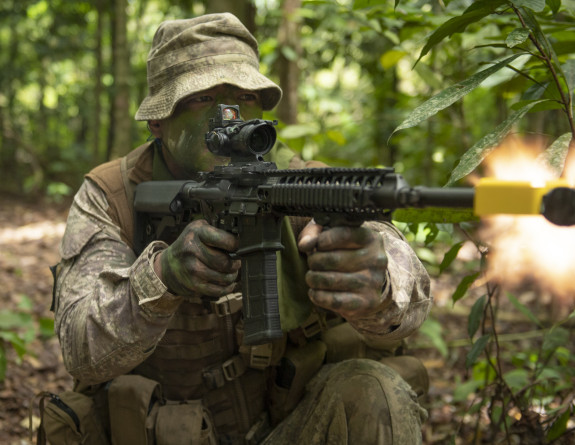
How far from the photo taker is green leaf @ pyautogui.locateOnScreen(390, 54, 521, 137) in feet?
6.02

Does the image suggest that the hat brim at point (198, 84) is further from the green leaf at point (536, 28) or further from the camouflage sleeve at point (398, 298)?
the green leaf at point (536, 28)

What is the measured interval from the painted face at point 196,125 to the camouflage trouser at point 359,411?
1.17 meters

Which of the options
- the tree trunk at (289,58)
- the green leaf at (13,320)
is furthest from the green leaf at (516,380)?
the tree trunk at (289,58)

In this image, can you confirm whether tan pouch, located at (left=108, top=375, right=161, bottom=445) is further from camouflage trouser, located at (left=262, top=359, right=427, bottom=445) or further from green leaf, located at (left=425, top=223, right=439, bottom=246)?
green leaf, located at (left=425, top=223, right=439, bottom=246)

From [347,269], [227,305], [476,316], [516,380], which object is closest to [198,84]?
[227,305]

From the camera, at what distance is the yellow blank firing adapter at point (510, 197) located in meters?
1.29

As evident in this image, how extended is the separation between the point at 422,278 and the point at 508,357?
2713 mm

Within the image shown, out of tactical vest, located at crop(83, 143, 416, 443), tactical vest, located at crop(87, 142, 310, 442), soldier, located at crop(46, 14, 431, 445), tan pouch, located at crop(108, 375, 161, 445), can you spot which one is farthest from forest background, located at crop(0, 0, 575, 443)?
tactical vest, located at crop(87, 142, 310, 442)

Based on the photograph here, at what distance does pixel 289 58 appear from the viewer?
4.93m

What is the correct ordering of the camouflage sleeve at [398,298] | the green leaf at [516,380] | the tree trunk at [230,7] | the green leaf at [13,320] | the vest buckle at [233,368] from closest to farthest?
the camouflage sleeve at [398,298] → the vest buckle at [233,368] → the green leaf at [516,380] → the green leaf at [13,320] → the tree trunk at [230,7]

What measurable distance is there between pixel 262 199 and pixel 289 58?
10.7 ft

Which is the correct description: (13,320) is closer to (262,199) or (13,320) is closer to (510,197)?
(262,199)

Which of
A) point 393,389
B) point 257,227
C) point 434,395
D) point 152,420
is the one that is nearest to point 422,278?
point 393,389

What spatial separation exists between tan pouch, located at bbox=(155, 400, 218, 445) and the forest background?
1082 millimetres
